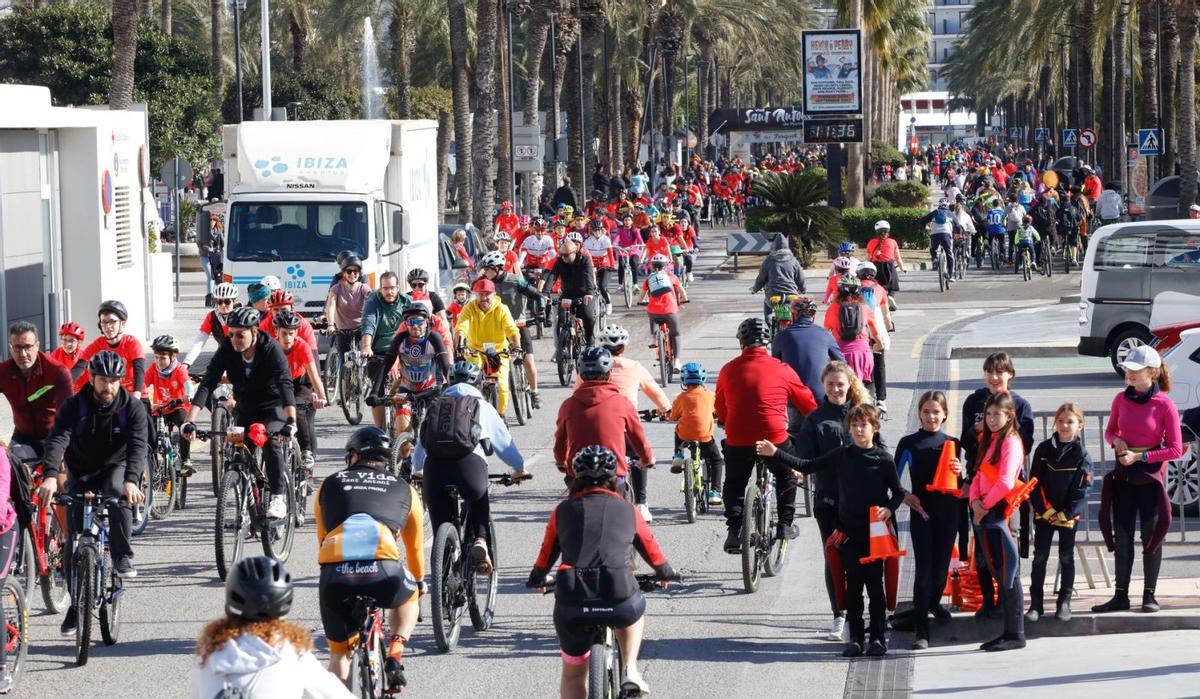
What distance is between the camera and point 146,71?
49438 mm

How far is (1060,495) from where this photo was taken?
1050 cm

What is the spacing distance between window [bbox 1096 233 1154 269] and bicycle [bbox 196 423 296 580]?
1241 centimetres

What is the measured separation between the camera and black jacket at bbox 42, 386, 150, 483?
34.2 ft

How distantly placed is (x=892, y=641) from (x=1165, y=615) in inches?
64.0

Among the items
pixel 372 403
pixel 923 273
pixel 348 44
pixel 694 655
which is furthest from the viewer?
pixel 348 44

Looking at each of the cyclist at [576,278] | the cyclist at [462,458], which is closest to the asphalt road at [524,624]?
the cyclist at [462,458]

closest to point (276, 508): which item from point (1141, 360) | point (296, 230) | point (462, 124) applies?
point (1141, 360)

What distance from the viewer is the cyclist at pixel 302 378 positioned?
551 inches

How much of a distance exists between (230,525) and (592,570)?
5.38 meters

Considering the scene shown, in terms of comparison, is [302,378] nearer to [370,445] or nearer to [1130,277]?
[370,445]

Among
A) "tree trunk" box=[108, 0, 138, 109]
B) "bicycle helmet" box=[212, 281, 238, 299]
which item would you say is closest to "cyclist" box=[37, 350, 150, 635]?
"bicycle helmet" box=[212, 281, 238, 299]

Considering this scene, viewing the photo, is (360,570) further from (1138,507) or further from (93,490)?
(1138,507)

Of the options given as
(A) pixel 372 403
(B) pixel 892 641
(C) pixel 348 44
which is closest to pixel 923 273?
(A) pixel 372 403

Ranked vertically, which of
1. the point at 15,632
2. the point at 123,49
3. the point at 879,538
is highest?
the point at 123,49
